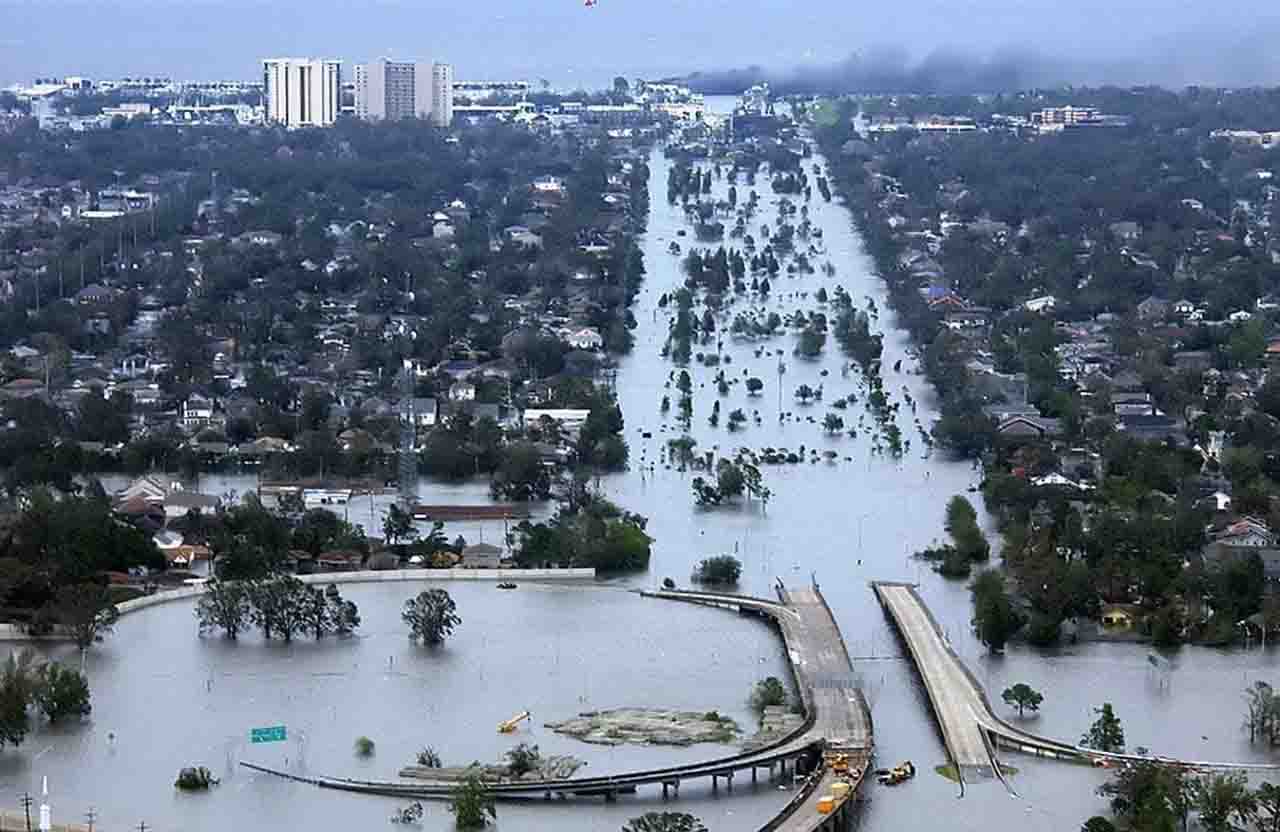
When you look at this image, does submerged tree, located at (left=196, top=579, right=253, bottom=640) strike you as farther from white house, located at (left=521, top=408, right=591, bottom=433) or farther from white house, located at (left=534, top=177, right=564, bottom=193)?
white house, located at (left=534, top=177, right=564, bottom=193)

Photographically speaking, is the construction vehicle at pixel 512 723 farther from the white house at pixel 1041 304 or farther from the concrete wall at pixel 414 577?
the white house at pixel 1041 304

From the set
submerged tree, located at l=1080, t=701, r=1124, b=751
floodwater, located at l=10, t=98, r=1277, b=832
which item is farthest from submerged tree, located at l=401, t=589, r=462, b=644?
submerged tree, located at l=1080, t=701, r=1124, b=751

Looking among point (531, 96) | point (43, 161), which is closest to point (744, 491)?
point (43, 161)

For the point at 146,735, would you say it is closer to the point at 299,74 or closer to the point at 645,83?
the point at 299,74

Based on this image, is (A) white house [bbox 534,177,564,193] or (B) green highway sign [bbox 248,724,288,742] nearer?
(B) green highway sign [bbox 248,724,288,742]

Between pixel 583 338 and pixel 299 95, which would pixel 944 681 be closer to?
pixel 583 338

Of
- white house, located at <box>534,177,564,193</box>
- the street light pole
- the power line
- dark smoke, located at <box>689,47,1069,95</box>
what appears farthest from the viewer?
dark smoke, located at <box>689,47,1069,95</box>

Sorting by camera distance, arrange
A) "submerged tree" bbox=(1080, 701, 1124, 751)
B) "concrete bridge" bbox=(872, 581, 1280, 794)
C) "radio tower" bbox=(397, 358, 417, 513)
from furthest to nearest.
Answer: "radio tower" bbox=(397, 358, 417, 513)
"submerged tree" bbox=(1080, 701, 1124, 751)
"concrete bridge" bbox=(872, 581, 1280, 794)

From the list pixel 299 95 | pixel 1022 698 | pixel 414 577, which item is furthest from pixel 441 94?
pixel 1022 698
